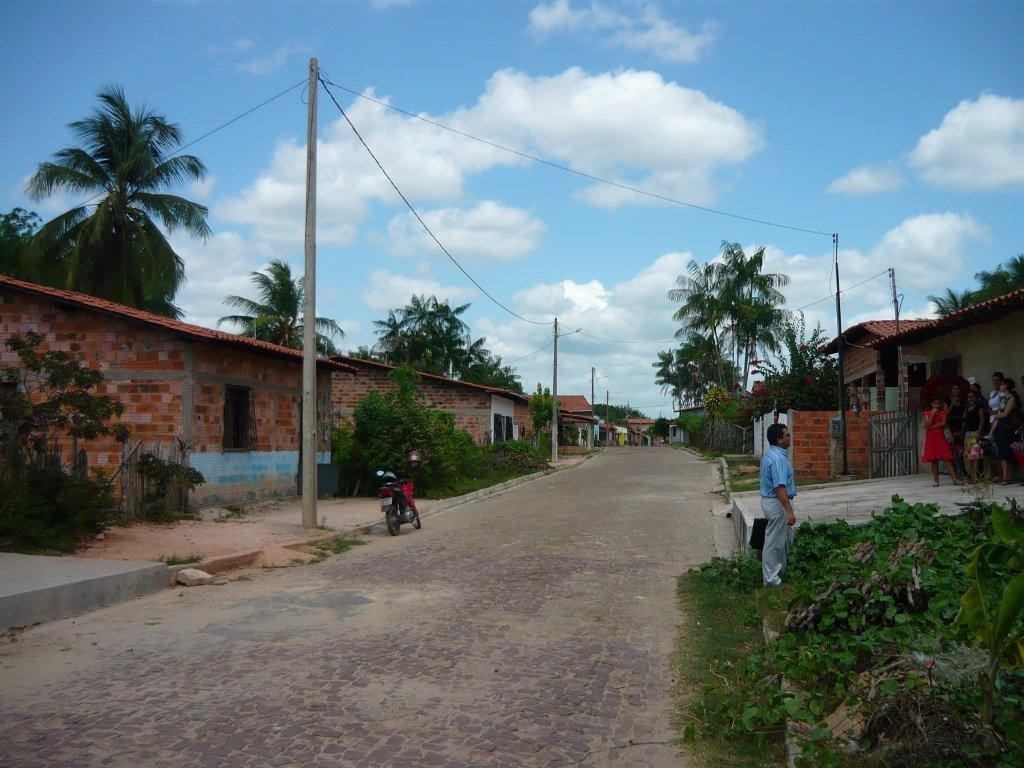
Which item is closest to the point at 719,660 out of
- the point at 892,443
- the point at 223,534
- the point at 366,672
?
the point at 366,672

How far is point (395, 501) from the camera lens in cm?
1381

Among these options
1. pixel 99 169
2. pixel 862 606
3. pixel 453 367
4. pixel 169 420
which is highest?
pixel 99 169

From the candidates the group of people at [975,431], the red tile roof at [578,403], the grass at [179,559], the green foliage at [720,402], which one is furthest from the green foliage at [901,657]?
the red tile roof at [578,403]

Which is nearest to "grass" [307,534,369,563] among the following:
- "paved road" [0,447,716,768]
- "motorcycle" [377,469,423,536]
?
"motorcycle" [377,469,423,536]

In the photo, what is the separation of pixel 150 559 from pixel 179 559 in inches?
13.6

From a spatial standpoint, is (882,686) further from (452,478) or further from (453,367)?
(453,367)

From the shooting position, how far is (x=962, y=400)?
14.7 metres

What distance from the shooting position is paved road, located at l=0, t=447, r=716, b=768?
435 centimetres

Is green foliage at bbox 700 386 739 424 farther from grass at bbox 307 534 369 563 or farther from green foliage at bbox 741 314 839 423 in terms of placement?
grass at bbox 307 534 369 563

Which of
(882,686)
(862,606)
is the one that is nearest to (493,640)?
(862,606)

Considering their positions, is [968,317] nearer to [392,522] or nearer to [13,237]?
[392,522]

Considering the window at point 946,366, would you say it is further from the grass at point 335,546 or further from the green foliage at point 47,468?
the green foliage at point 47,468

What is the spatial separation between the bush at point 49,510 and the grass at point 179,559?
3.91 feet

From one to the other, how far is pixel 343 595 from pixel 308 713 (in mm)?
3714
